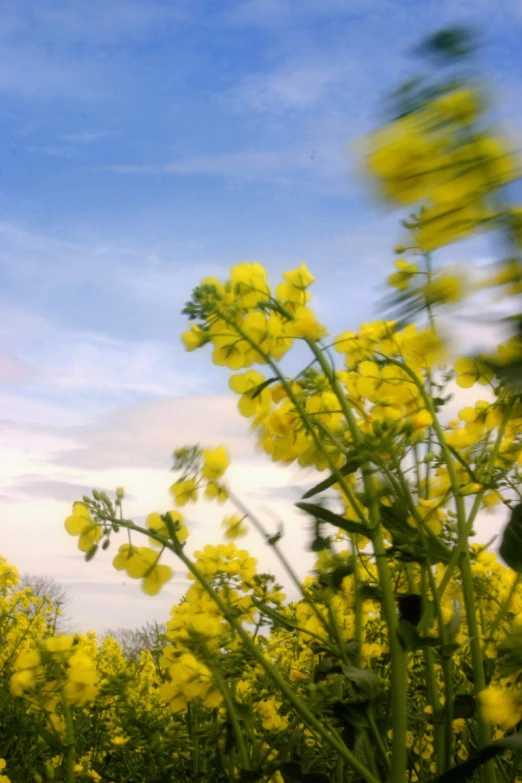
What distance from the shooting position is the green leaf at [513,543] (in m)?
1.12

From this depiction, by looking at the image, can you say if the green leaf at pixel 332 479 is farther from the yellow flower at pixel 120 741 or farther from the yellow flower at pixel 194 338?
the yellow flower at pixel 120 741

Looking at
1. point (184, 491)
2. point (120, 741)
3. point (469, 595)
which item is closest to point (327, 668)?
point (469, 595)

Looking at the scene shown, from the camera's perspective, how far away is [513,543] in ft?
3.72

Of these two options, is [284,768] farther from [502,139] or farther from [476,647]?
[502,139]

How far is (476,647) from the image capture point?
1.18m

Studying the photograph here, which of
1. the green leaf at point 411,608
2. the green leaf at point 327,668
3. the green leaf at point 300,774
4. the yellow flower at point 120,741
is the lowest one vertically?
the green leaf at point 300,774

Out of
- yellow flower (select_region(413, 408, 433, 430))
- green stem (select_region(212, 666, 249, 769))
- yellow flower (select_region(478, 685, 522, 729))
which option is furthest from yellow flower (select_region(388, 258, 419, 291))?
green stem (select_region(212, 666, 249, 769))

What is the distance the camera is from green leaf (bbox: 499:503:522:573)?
43.9 inches

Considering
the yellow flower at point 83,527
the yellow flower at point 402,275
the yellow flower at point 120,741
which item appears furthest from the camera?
the yellow flower at point 120,741

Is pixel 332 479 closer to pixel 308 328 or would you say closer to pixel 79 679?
pixel 308 328

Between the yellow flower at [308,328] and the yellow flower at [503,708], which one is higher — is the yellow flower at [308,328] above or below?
above

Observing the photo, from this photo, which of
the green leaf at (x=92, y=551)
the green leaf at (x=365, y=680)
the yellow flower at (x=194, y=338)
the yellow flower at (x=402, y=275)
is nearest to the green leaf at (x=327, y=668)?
the green leaf at (x=365, y=680)

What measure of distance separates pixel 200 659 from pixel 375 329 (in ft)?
1.91

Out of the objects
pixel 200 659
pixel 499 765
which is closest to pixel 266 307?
pixel 200 659
